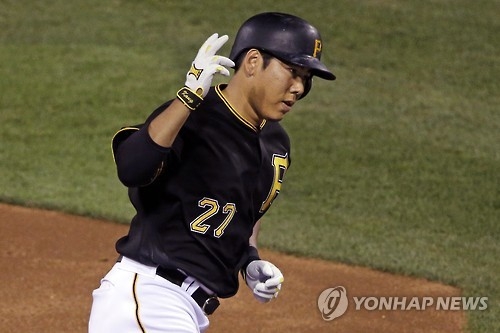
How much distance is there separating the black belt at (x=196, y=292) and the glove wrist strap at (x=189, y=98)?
0.68 m

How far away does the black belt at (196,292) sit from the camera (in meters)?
3.97

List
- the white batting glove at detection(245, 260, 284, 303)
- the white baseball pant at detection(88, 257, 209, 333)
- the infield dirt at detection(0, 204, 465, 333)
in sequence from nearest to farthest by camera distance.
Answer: the white baseball pant at detection(88, 257, 209, 333) < the white batting glove at detection(245, 260, 284, 303) < the infield dirt at detection(0, 204, 465, 333)

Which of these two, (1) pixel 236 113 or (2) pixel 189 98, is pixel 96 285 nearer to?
(1) pixel 236 113

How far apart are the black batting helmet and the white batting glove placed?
80 centimetres

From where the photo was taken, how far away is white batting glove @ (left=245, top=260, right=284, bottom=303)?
4324 millimetres

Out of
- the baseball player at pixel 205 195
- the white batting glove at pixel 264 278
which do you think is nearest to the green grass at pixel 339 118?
the white batting glove at pixel 264 278

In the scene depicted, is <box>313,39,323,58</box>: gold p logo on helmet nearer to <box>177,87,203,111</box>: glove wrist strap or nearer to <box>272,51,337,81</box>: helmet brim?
<box>272,51,337,81</box>: helmet brim

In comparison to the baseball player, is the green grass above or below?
below

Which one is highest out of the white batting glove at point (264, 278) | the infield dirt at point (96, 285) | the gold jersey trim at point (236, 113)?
the gold jersey trim at point (236, 113)

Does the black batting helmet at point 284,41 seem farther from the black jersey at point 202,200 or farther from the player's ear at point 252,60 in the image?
the black jersey at point 202,200

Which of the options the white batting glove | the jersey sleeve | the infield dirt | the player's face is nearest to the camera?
the jersey sleeve

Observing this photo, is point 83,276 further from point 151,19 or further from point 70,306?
point 151,19

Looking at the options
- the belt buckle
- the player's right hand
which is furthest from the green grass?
the player's right hand

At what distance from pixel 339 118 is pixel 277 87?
671cm
